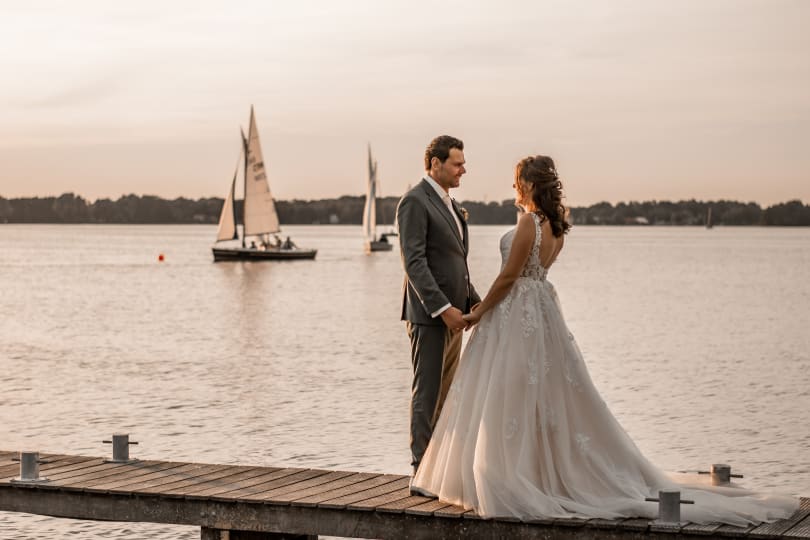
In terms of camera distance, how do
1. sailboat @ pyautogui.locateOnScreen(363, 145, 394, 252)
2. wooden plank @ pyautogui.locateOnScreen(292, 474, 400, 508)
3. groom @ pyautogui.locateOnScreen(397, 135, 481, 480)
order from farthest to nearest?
sailboat @ pyautogui.locateOnScreen(363, 145, 394, 252), groom @ pyautogui.locateOnScreen(397, 135, 481, 480), wooden plank @ pyautogui.locateOnScreen(292, 474, 400, 508)

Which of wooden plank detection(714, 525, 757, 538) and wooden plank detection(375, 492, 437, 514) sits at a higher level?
wooden plank detection(714, 525, 757, 538)

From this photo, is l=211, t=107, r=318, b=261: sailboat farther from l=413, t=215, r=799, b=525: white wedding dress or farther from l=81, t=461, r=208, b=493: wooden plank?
l=413, t=215, r=799, b=525: white wedding dress

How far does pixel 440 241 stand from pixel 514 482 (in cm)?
154

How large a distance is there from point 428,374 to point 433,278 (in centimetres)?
A: 61

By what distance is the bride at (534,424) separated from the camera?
7.08 meters

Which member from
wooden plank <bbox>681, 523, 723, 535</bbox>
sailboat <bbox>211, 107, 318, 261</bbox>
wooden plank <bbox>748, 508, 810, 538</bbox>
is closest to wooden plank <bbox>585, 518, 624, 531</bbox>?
wooden plank <bbox>681, 523, 723, 535</bbox>

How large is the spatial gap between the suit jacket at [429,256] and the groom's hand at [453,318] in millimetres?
59

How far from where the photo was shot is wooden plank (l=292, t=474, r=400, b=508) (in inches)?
293

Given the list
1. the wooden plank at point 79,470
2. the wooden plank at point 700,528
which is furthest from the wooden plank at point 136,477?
the wooden plank at point 700,528

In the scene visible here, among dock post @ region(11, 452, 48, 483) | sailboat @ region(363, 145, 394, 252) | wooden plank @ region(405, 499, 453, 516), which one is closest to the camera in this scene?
wooden plank @ region(405, 499, 453, 516)

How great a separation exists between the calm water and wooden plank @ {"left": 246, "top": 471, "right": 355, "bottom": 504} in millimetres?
4563

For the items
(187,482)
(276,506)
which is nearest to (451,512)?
(276,506)

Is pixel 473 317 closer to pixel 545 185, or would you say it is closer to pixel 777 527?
pixel 545 185

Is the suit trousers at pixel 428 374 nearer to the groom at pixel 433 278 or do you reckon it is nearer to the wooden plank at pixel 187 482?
the groom at pixel 433 278
